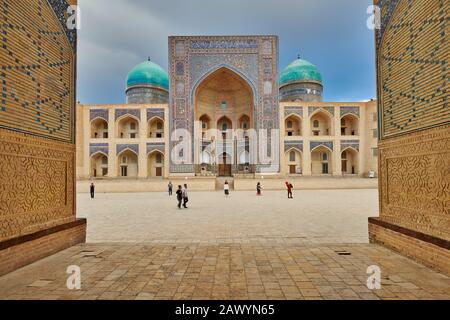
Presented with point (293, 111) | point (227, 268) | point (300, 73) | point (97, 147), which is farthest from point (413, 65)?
point (300, 73)

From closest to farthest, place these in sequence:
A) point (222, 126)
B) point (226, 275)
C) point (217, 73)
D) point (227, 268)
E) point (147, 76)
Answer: point (226, 275) → point (227, 268) → point (217, 73) → point (222, 126) → point (147, 76)

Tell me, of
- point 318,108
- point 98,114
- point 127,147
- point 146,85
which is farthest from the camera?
point 146,85

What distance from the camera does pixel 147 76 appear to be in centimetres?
2616

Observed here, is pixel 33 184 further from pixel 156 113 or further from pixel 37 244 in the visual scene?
pixel 156 113

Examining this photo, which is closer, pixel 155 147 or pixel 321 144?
pixel 155 147

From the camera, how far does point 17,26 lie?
307cm

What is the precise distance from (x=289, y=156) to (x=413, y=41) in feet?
67.4

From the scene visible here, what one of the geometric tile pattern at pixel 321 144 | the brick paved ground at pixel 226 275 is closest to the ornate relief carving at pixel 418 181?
the brick paved ground at pixel 226 275

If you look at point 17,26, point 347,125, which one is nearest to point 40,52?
point 17,26

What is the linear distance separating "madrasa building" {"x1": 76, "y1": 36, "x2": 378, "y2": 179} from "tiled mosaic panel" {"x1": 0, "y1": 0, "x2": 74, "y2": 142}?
1610cm

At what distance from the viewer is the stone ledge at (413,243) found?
9.05ft

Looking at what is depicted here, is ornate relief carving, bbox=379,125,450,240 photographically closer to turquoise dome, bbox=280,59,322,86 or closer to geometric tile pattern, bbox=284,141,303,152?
geometric tile pattern, bbox=284,141,303,152

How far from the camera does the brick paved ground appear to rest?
234 centimetres

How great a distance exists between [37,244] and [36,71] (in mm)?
2329
